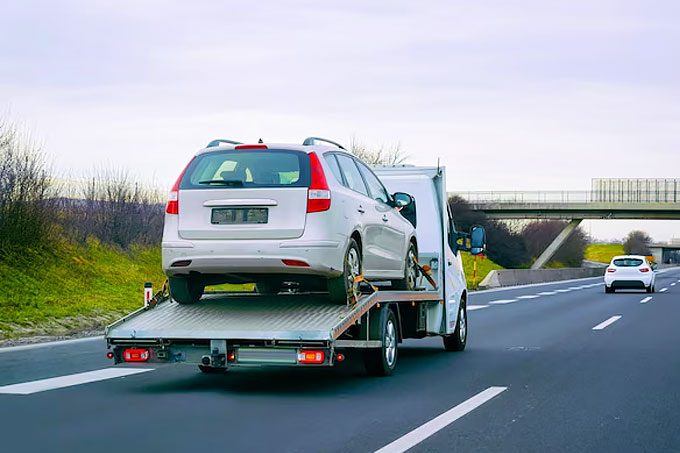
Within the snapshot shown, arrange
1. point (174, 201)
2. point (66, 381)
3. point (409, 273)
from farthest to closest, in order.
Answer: point (409, 273)
point (66, 381)
point (174, 201)

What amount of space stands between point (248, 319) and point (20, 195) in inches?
620

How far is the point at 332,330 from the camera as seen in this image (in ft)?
27.8

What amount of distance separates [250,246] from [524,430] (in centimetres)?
304

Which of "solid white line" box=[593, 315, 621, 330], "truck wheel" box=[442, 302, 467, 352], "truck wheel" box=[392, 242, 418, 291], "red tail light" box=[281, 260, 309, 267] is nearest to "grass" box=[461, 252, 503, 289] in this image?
"solid white line" box=[593, 315, 621, 330]

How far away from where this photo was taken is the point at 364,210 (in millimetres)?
10031

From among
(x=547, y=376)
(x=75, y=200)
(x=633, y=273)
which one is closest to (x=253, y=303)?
(x=547, y=376)

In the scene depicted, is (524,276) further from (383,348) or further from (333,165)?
(333,165)

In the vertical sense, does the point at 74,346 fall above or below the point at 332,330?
below

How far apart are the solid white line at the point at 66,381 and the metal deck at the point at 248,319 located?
83cm

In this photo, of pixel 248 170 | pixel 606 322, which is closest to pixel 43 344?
pixel 248 170

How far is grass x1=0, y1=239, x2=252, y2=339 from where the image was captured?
17.4m

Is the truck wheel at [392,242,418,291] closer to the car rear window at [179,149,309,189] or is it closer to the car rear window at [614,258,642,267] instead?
the car rear window at [179,149,309,189]

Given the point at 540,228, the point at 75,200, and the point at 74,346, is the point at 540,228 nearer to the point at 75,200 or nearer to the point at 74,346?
the point at 75,200

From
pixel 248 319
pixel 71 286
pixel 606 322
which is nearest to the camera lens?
pixel 248 319
